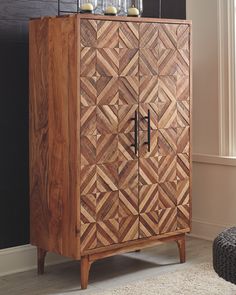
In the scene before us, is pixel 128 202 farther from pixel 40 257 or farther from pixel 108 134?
pixel 40 257

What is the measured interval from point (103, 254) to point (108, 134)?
69 centimetres

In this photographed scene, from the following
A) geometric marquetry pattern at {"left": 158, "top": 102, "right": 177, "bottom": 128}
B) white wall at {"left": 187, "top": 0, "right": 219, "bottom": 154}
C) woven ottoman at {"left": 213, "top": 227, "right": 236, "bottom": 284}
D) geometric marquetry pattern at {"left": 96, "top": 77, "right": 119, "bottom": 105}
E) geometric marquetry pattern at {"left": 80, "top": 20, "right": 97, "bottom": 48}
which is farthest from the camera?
white wall at {"left": 187, "top": 0, "right": 219, "bottom": 154}

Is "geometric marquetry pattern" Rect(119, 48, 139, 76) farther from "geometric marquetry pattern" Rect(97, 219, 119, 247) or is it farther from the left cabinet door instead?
"geometric marquetry pattern" Rect(97, 219, 119, 247)

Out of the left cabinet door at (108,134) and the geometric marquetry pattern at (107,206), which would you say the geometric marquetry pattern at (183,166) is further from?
the geometric marquetry pattern at (107,206)

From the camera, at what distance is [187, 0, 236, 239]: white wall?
4773 mm

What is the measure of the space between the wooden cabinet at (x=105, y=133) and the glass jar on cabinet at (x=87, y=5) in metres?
0.18

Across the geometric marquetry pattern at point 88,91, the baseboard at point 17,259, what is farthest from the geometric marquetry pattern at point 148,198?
the baseboard at point 17,259

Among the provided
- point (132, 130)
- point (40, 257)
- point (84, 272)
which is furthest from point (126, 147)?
point (40, 257)

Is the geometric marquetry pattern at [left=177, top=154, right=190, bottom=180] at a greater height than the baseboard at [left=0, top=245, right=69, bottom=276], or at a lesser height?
greater

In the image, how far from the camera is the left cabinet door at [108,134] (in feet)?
12.3

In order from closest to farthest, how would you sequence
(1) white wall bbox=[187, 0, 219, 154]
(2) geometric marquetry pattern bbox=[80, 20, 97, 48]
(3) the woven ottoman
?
1. (3) the woven ottoman
2. (2) geometric marquetry pattern bbox=[80, 20, 97, 48]
3. (1) white wall bbox=[187, 0, 219, 154]

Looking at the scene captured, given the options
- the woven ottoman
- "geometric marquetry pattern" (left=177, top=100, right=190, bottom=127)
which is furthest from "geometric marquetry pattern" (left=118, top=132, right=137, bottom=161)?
the woven ottoman

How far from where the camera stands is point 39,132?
396cm

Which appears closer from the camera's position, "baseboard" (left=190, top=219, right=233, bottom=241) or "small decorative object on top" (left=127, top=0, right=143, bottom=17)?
"small decorative object on top" (left=127, top=0, right=143, bottom=17)
